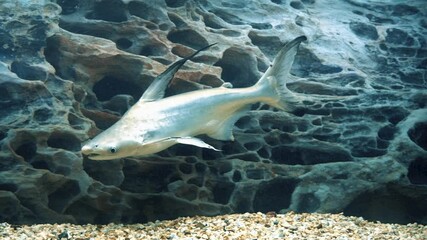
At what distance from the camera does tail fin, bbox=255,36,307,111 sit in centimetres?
540

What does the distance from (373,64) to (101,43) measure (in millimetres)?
4714

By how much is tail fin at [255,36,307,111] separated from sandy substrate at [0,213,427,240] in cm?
142

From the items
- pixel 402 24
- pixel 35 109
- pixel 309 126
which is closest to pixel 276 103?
pixel 309 126

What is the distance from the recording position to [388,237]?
4.76 metres

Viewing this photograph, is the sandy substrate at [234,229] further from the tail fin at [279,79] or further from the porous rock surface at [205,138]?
the tail fin at [279,79]

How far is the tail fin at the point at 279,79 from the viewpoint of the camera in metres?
5.40

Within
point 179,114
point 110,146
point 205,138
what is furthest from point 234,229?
point 205,138

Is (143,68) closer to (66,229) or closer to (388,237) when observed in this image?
(66,229)

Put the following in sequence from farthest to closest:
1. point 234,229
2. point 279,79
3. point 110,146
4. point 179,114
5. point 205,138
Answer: point 205,138 → point 279,79 → point 179,114 → point 234,229 → point 110,146

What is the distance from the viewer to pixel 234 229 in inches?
A: 188

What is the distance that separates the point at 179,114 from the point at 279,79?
142cm

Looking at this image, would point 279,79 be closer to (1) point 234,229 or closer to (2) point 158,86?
(2) point 158,86

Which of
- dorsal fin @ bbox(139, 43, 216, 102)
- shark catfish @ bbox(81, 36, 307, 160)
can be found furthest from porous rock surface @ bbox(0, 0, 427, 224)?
dorsal fin @ bbox(139, 43, 216, 102)

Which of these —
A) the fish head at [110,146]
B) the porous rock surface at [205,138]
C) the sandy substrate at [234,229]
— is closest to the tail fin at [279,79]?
the porous rock surface at [205,138]
